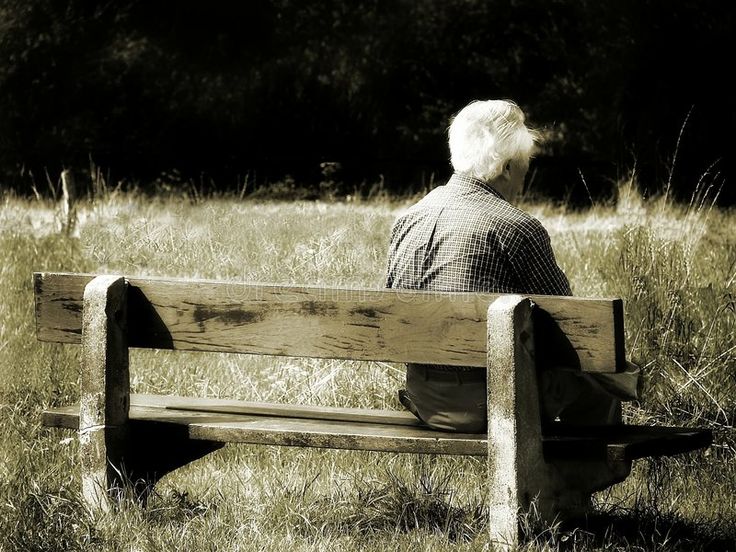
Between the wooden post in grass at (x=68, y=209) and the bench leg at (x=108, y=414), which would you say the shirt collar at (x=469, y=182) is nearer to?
→ the bench leg at (x=108, y=414)

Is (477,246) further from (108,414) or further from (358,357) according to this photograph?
(108,414)

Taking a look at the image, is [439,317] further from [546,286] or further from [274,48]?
[274,48]

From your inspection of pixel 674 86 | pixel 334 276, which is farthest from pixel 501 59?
pixel 334 276

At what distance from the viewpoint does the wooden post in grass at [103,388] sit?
3.14 meters

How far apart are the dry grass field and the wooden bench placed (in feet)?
0.59

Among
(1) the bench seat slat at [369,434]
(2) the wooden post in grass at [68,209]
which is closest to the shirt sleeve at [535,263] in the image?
(1) the bench seat slat at [369,434]

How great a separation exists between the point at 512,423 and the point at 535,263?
1.80 feet

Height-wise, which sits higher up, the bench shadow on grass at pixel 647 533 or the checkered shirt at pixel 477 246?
the checkered shirt at pixel 477 246

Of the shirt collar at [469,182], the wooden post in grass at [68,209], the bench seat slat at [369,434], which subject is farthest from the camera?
the wooden post in grass at [68,209]

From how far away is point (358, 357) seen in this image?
2.99 meters

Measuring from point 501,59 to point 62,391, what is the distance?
53.0 feet

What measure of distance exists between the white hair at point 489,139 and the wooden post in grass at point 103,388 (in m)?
1.16

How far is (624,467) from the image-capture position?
10.3 ft

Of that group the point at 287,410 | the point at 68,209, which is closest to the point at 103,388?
the point at 287,410
